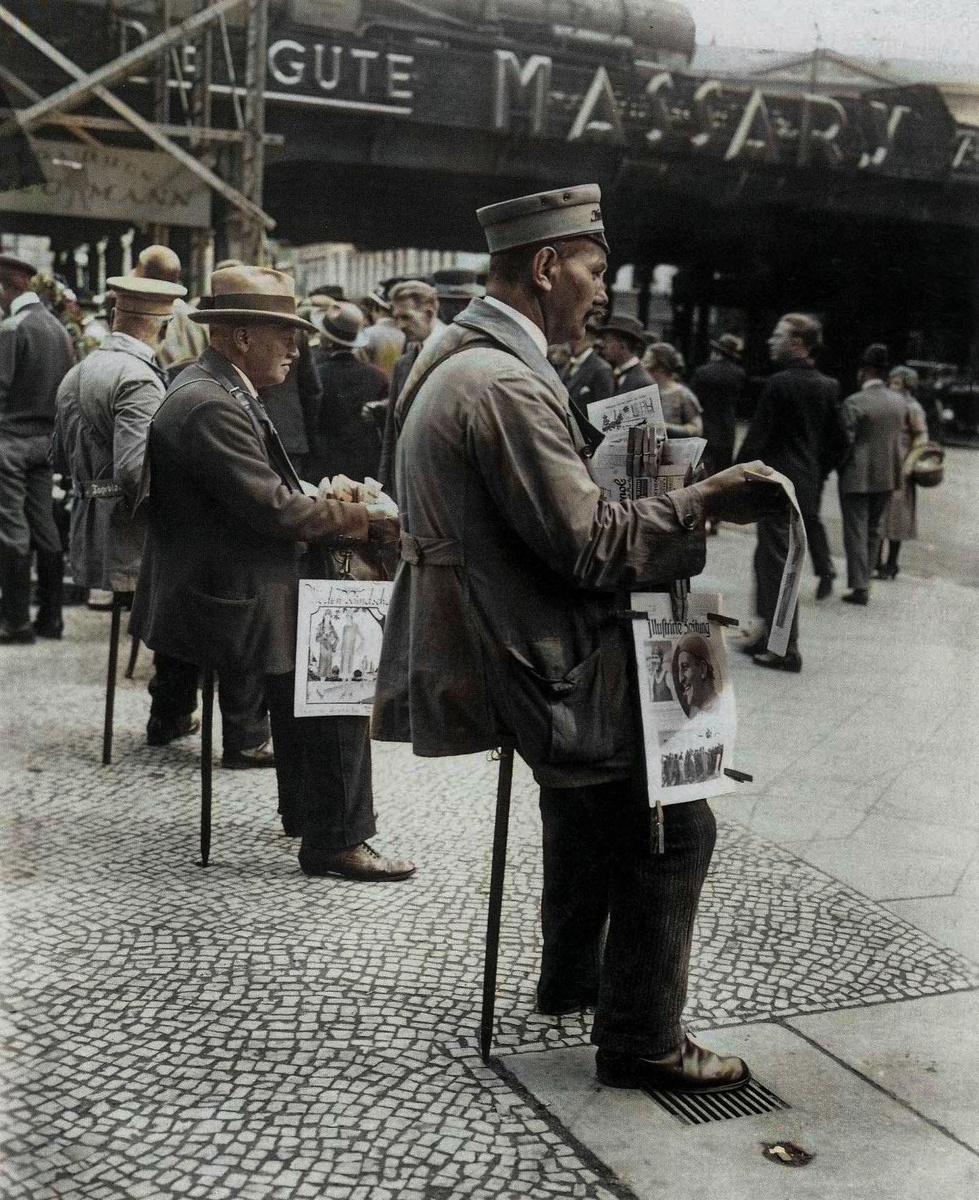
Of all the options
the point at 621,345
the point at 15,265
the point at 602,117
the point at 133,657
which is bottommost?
the point at 133,657

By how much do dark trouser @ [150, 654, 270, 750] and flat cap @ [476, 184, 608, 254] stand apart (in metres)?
2.42

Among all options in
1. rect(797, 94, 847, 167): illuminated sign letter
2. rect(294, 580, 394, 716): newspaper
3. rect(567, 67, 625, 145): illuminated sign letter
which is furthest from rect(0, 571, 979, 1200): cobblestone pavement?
rect(797, 94, 847, 167): illuminated sign letter

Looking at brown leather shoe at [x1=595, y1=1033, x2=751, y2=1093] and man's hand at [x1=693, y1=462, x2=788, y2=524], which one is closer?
man's hand at [x1=693, y1=462, x2=788, y2=524]

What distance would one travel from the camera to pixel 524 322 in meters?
2.96

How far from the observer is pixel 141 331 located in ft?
18.9

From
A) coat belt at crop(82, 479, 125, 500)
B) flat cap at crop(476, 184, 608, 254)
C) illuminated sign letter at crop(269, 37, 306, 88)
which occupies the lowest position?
coat belt at crop(82, 479, 125, 500)

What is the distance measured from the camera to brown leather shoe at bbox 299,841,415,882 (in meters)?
4.35

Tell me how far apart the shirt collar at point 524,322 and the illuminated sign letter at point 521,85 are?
16252 mm

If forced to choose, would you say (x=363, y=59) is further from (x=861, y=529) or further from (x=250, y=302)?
(x=250, y=302)

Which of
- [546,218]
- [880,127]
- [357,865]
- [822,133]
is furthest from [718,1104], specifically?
[880,127]

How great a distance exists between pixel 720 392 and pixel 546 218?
31.1ft

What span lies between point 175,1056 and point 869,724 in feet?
14.2

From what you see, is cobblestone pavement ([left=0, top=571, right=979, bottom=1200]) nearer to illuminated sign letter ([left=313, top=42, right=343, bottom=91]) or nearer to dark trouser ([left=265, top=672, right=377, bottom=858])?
dark trouser ([left=265, top=672, right=377, bottom=858])

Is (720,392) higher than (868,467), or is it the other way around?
(720,392)
